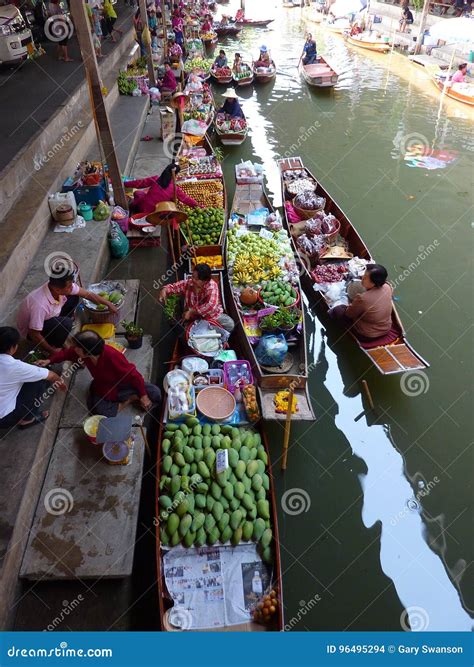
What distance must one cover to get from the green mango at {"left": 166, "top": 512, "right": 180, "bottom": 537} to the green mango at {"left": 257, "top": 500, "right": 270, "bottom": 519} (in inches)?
29.1

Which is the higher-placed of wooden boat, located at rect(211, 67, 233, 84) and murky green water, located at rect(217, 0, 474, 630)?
wooden boat, located at rect(211, 67, 233, 84)

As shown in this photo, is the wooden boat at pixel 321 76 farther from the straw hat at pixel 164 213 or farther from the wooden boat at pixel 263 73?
the straw hat at pixel 164 213

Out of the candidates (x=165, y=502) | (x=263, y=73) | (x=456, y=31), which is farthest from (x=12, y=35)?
(x=456, y=31)

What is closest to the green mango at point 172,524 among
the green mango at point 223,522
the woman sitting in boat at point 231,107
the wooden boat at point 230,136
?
the green mango at point 223,522

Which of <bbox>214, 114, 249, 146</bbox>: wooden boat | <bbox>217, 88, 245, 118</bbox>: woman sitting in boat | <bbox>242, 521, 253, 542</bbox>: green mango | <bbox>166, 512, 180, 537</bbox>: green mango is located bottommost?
<bbox>242, 521, 253, 542</bbox>: green mango

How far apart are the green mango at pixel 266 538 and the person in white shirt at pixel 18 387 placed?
2.31 metres

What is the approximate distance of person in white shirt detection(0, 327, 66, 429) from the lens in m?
3.53

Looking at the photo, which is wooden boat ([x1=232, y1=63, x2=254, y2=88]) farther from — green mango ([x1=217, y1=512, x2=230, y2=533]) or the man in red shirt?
green mango ([x1=217, y1=512, x2=230, y2=533])

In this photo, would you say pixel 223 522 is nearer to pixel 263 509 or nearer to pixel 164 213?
pixel 263 509

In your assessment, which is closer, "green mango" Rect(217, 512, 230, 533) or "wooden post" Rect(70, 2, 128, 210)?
"green mango" Rect(217, 512, 230, 533)

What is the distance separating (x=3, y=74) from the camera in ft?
32.3

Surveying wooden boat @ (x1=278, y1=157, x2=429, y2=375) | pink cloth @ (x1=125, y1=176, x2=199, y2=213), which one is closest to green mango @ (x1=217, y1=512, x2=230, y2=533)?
wooden boat @ (x1=278, y1=157, x2=429, y2=375)

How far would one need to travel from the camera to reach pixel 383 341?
5777 millimetres

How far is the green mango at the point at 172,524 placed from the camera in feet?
→ 12.3
